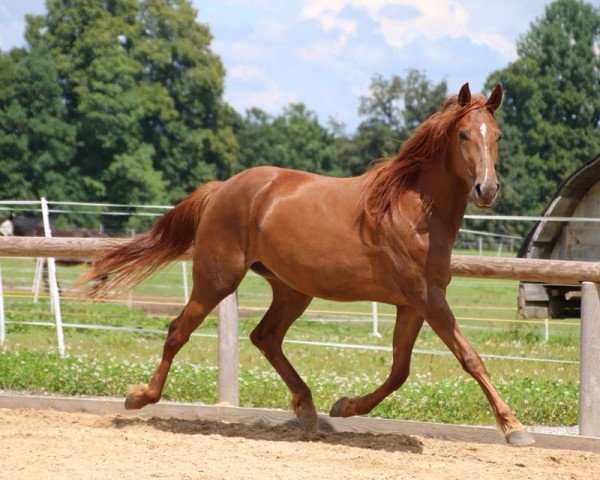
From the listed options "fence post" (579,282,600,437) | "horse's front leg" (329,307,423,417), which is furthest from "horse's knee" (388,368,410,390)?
"fence post" (579,282,600,437)

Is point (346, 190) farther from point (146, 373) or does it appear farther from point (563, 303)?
point (563, 303)

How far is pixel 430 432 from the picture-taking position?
6.47m

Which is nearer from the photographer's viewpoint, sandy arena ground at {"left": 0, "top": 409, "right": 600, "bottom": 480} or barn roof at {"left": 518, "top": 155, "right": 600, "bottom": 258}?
sandy arena ground at {"left": 0, "top": 409, "right": 600, "bottom": 480}

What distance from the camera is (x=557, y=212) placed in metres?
15.7

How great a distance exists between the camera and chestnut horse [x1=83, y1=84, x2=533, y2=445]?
19.0 ft

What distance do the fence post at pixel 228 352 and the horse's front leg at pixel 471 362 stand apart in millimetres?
1795

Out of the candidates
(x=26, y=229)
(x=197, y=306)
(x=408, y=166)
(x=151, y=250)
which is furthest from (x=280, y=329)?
(x=26, y=229)

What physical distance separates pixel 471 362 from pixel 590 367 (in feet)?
3.19

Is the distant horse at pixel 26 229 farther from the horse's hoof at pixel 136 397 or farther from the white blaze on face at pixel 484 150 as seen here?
the white blaze on face at pixel 484 150

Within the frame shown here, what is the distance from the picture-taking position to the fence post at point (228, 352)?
7.20 meters

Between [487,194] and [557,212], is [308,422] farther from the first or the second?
[557,212]

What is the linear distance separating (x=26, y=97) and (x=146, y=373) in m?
45.4

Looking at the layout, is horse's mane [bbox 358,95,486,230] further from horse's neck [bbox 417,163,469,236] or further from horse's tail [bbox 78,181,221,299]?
horse's tail [bbox 78,181,221,299]

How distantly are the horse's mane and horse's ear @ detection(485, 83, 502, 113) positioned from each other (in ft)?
0.30
